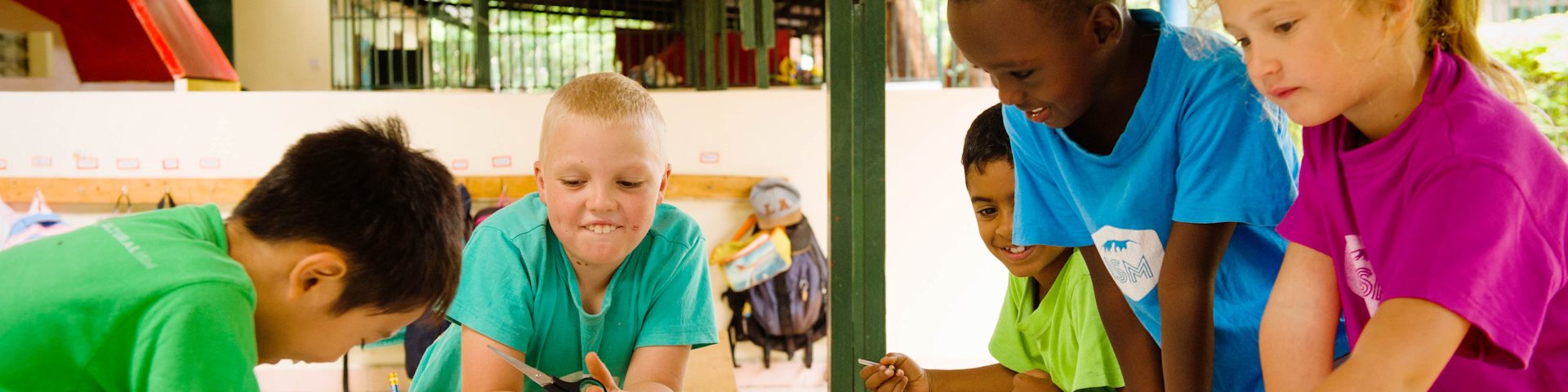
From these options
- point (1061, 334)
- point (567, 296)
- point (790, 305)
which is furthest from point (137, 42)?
point (1061, 334)

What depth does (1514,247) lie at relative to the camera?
2.42 feet

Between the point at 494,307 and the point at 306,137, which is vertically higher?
the point at 306,137

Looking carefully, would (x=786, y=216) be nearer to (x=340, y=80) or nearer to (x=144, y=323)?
(x=144, y=323)

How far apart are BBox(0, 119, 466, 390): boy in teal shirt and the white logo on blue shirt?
669 millimetres

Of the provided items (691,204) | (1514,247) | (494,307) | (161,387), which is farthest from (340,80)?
(1514,247)

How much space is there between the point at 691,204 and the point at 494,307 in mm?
2985

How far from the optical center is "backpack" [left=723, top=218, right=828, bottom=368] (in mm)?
4191

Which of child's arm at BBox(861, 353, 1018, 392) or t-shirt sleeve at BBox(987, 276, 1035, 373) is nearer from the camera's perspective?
child's arm at BBox(861, 353, 1018, 392)

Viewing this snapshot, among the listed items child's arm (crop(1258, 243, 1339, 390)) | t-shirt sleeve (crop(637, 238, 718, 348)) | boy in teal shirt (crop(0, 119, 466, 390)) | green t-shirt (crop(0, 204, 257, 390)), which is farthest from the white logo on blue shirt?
green t-shirt (crop(0, 204, 257, 390))

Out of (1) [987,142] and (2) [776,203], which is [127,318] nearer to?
(1) [987,142]

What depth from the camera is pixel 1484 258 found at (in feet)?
2.39

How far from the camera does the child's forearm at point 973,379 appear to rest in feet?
4.79

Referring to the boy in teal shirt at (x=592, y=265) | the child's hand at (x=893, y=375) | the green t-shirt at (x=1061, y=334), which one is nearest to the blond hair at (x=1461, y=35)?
the green t-shirt at (x=1061, y=334)

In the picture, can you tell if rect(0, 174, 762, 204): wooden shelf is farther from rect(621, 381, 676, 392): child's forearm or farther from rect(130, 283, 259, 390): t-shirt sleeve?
rect(130, 283, 259, 390): t-shirt sleeve
